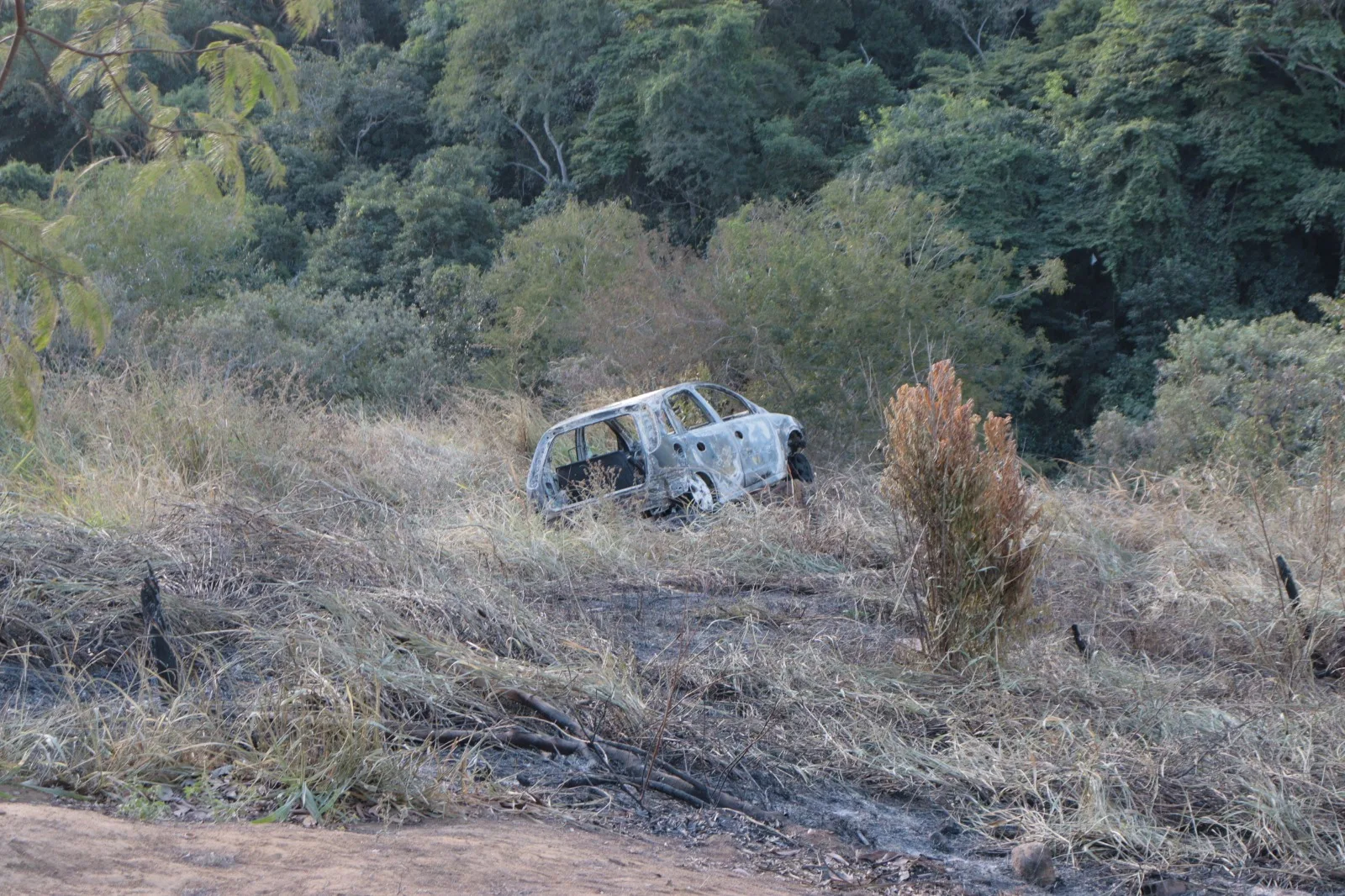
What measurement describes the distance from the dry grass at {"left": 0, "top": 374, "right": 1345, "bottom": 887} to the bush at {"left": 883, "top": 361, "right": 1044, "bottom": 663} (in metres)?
0.23

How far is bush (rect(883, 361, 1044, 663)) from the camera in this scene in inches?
228

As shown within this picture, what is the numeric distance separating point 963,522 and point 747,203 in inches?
930

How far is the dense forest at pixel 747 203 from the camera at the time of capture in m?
16.9

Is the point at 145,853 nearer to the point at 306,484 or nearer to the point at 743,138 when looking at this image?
the point at 306,484

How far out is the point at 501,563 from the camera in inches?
303

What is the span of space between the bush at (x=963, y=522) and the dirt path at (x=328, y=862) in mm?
2358

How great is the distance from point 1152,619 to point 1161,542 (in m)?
1.95

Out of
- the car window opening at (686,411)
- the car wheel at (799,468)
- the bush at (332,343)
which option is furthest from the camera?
the bush at (332,343)

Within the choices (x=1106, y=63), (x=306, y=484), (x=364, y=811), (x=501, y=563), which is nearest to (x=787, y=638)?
(x=501, y=563)

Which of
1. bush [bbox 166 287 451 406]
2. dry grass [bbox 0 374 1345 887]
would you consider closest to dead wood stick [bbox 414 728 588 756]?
dry grass [bbox 0 374 1345 887]

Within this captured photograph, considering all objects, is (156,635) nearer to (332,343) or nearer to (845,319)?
(845,319)

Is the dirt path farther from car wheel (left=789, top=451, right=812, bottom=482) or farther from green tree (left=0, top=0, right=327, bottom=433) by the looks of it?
car wheel (left=789, top=451, right=812, bottom=482)

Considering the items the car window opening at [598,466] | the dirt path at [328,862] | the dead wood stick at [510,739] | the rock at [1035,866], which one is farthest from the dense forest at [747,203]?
the rock at [1035,866]

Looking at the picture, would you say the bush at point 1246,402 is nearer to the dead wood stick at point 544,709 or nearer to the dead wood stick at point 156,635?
the dead wood stick at point 544,709
